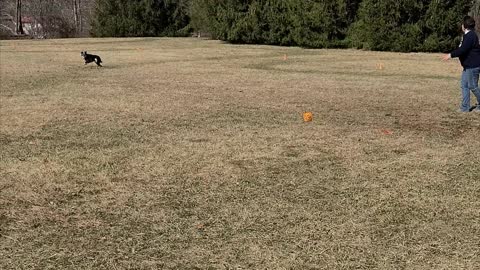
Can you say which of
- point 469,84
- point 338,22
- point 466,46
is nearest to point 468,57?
point 466,46

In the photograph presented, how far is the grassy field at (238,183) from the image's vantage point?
3461mm

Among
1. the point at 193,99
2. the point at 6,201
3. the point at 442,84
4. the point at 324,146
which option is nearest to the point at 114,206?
the point at 6,201

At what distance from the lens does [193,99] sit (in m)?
10.1

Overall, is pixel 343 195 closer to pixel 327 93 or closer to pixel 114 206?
pixel 114 206

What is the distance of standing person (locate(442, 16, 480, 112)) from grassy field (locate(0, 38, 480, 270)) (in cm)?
52

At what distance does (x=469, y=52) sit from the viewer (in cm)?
861

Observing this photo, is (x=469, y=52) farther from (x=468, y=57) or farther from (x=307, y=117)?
(x=307, y=117)

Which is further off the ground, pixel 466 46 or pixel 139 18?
pixel 139 18

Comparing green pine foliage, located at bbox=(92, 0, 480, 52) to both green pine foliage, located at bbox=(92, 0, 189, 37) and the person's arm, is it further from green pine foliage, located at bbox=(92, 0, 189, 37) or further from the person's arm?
the person's arm

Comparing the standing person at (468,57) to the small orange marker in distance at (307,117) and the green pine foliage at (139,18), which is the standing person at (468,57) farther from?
the green pine foliage at (139,18)

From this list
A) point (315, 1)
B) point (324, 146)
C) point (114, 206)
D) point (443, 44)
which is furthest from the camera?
point (315, 1)

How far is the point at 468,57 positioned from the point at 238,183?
224 inches

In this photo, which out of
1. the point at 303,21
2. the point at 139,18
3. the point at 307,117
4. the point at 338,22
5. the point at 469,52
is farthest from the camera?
the point at 139,18

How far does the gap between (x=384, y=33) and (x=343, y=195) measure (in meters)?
25.1
